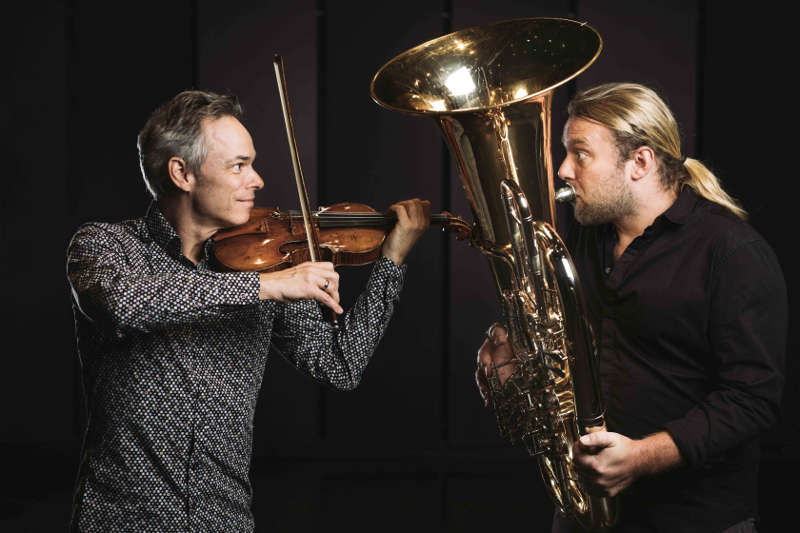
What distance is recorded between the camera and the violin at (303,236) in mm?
1733

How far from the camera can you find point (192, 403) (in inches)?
61.9

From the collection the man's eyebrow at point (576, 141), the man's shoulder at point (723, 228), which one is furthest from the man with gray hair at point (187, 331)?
the man's shoulder at point (723, 228)

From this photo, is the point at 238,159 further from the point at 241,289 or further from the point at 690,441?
the point at 690,441

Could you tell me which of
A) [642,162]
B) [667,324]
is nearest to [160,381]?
[667,324]

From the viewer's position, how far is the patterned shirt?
1.44 metres

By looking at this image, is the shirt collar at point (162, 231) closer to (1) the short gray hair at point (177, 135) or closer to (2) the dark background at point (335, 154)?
(1) the short gray hair at point (177, 135)

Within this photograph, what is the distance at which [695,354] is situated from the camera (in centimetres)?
158

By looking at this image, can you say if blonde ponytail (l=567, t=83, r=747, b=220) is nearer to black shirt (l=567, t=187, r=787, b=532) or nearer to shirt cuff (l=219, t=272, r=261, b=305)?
black shirt (l=567, t=187, r=787, b=532)

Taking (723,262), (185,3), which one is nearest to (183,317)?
(723,262)

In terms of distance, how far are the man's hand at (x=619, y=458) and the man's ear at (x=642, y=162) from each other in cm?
61

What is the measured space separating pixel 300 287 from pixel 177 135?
1.71 ft

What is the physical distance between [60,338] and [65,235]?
0.57 metres

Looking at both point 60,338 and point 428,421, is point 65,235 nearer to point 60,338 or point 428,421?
point 60,338

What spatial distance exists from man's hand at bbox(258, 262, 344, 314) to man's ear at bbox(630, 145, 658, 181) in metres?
0.78
